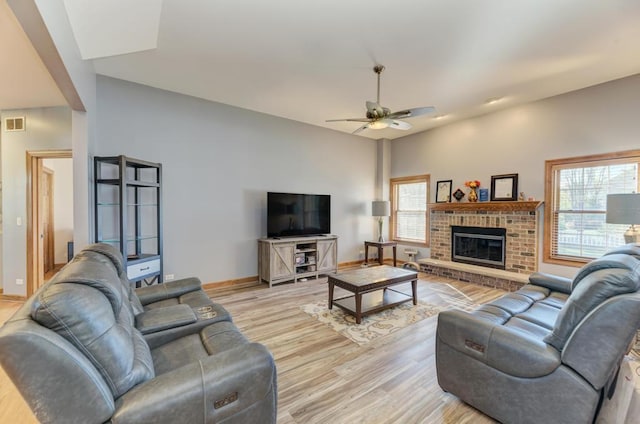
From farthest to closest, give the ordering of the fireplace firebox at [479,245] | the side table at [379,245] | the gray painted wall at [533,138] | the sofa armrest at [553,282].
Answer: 1. the side table at [379,245]
2. the fireplace firebox at [479,245]
3. the gray painted wall at [533,138]
4. the sofa armrest at [553,282]

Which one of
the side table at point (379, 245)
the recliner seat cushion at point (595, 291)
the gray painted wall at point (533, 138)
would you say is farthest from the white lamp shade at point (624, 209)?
the side table at point (379, 245)

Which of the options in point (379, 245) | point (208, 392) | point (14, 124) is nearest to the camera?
point (208, 392)

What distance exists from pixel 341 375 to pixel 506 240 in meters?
4.12

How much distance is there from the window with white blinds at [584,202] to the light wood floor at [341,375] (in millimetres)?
2761

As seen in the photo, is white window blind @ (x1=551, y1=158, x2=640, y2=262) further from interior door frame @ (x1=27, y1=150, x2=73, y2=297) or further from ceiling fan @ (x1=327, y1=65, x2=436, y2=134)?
interior door frame @ (x1=27, y1=150, x2=73, y2=297)

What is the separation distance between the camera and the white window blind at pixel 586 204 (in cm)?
396

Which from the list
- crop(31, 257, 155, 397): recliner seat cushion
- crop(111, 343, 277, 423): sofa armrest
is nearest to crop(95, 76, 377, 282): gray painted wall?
crop(31, 257, 155, 397): recliner seat cushion

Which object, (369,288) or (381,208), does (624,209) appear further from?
(381,208)

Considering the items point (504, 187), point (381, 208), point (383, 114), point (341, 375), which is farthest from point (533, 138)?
point (341, 375)

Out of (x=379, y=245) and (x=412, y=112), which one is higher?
(x=412, y=112)

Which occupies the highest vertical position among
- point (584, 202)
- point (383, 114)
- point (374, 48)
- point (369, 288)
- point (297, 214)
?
point (374, 48)

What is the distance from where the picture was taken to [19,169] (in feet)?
13.4

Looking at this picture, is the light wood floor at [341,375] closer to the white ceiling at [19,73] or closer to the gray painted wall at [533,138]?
the white ceiling at [19,73]

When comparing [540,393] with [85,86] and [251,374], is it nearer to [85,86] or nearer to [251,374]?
[251,374]
